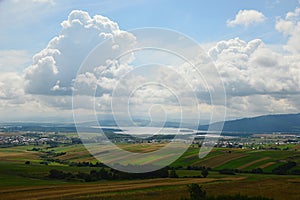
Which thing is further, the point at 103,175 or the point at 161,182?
the point at 103,175

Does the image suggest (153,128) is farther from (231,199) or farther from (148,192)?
(231,199)

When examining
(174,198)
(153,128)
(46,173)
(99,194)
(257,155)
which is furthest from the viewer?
(257,155)

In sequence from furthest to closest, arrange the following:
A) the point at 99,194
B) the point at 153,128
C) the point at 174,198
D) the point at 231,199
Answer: the point at 153,128 → the point at 99,194 → the point at 174,198 → the point at 231,199

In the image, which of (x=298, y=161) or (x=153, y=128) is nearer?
(x=153, y=128)

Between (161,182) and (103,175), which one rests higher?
(161,182)

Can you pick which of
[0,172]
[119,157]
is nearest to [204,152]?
[119,157]

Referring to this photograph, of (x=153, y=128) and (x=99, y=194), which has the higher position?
(x=153, y=128)

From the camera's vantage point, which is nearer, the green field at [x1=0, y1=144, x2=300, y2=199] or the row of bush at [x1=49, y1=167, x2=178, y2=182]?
the green field at [x1=0, y1=144, x2=300, y2=199]

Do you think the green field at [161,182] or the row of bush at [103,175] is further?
the row of bush at [103,175]
